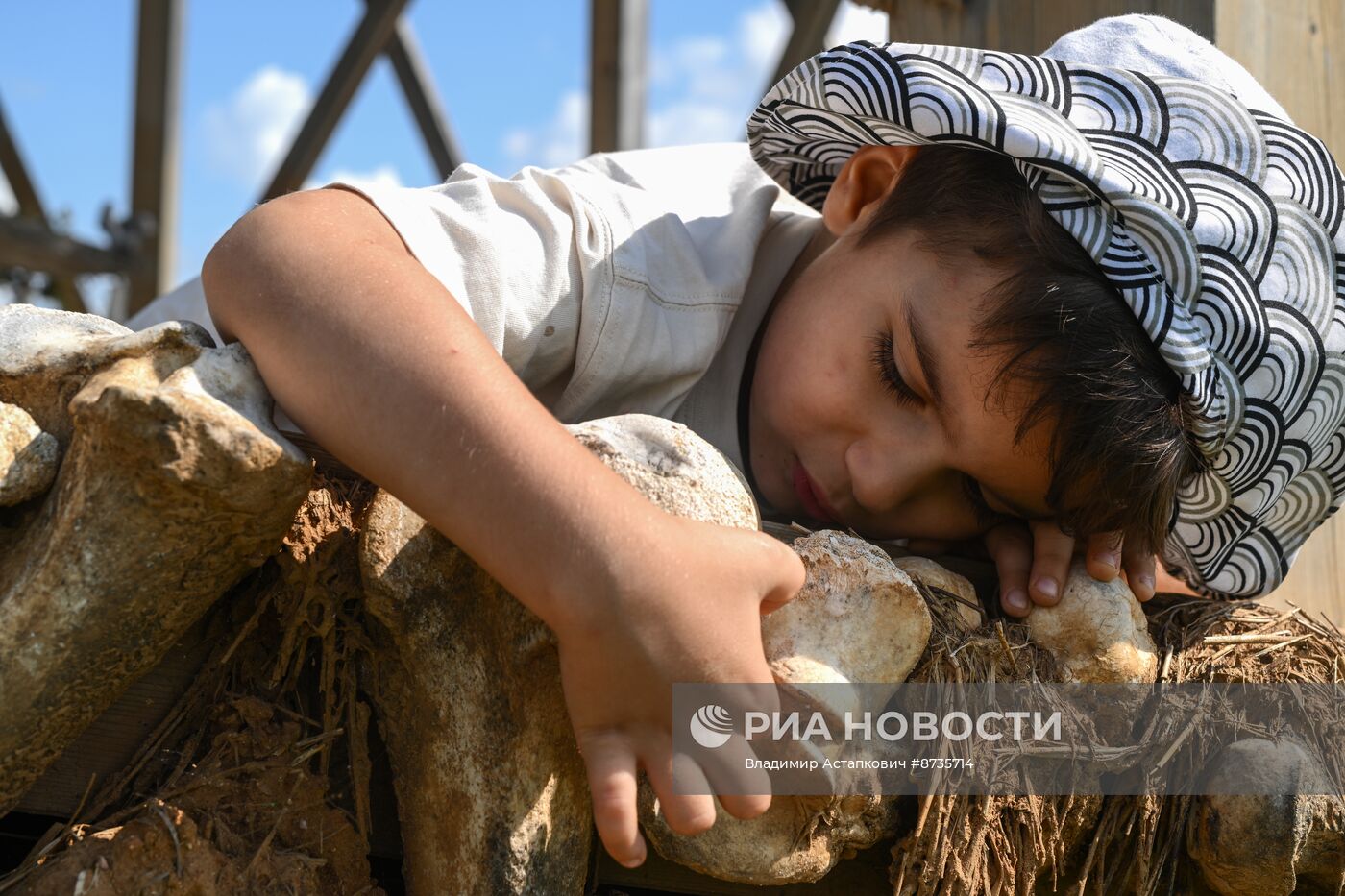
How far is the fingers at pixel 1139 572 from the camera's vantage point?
4.67 ft

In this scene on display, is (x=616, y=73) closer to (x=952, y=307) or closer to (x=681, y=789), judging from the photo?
(x=952, y=307)

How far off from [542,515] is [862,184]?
0.92 metres

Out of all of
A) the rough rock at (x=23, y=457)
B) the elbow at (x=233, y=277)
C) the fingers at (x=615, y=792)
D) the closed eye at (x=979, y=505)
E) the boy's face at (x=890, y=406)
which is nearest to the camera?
the fingers at (x=615, y=792)

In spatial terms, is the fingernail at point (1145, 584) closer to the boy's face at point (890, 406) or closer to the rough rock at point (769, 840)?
the boy's face at point (890, 406)

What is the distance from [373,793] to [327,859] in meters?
0.09

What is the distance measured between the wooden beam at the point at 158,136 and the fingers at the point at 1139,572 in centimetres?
419

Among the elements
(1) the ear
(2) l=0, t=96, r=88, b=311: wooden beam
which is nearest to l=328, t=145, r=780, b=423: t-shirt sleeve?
(1) the ear

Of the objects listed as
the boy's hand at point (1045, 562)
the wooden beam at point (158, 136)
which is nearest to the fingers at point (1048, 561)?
the boy's hand at point (1045, 562)

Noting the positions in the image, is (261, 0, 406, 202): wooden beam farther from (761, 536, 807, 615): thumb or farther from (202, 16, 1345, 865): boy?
(761, 536, 807, 615): thumb

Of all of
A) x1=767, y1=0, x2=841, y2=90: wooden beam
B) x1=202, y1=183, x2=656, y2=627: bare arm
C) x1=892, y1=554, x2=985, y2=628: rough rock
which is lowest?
x1=767, y1=0, x2=841, y2=90: wooden beam

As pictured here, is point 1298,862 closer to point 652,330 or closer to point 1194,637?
point 1194,637

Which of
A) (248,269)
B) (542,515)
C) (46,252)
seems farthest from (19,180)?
(542,515)

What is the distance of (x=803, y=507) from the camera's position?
159 cm

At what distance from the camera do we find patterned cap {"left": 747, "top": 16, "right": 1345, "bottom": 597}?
1.33 m
